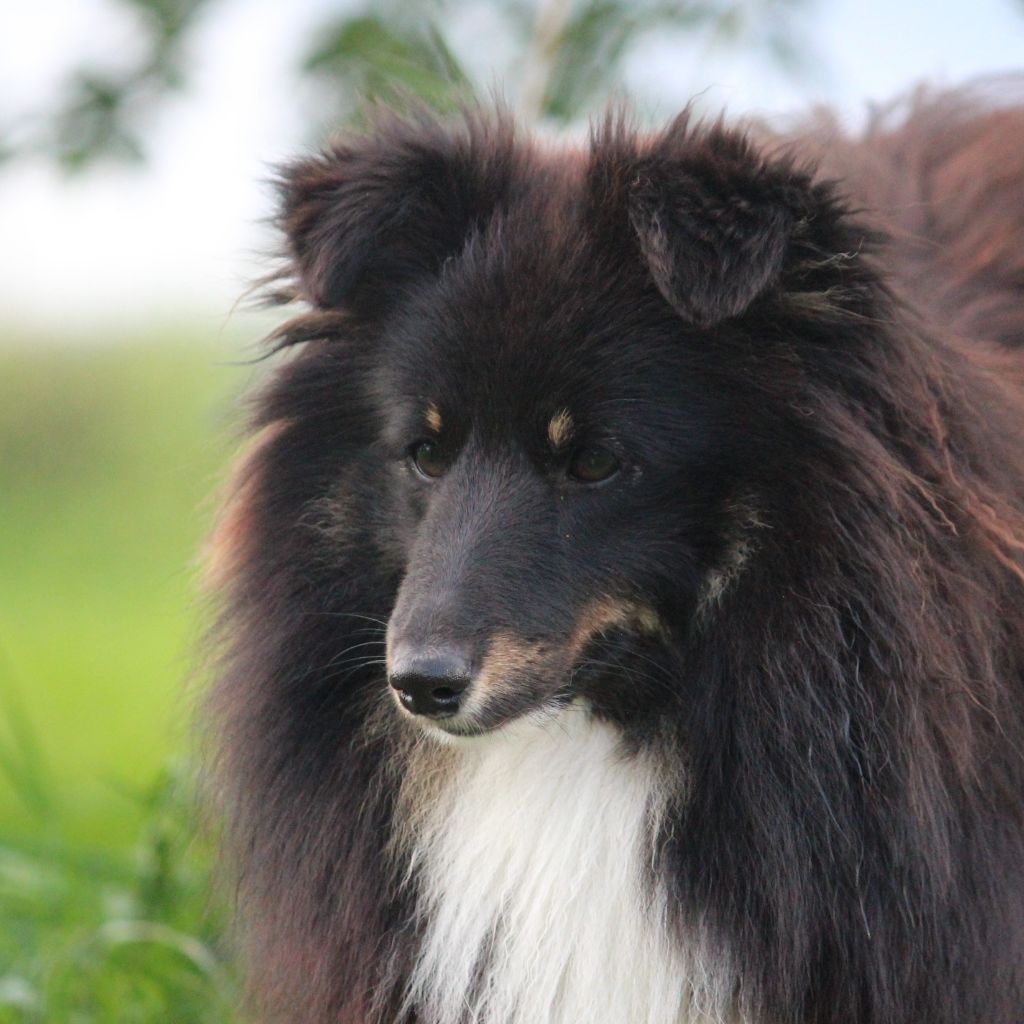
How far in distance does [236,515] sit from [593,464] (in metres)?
0.88

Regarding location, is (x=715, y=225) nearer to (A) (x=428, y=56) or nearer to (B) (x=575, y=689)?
(B) (x=575, y=689)

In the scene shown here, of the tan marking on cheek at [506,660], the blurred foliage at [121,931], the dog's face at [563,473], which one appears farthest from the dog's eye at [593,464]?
the blurred foliage at [121,931]

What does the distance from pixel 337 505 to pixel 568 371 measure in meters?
0.60

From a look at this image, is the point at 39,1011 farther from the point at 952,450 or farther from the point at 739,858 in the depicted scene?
the point at 952,450

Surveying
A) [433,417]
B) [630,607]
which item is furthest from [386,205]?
[630,607]

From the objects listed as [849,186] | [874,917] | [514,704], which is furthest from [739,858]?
[849,186]

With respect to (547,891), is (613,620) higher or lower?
higher

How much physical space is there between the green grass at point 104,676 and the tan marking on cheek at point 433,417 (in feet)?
2.19

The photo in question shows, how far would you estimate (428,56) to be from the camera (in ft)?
14.6

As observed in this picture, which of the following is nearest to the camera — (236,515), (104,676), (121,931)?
(236,515)

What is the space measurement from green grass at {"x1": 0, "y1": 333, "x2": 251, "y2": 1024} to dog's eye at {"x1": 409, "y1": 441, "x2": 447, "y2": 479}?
603 mm

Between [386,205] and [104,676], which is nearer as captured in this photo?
[386,205]

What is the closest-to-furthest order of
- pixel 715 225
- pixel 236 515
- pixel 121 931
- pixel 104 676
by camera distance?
pixel 715 225
pixel 236 515
pixel 121 931
pixel 104 676

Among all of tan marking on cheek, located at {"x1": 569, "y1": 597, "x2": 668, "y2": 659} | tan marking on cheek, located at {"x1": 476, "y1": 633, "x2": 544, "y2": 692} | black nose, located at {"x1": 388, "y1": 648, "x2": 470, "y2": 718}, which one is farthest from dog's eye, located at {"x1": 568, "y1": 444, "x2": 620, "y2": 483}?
black nose, located at {"x1": 388, "y1": 648, "x2": 470, "y2": 718}
